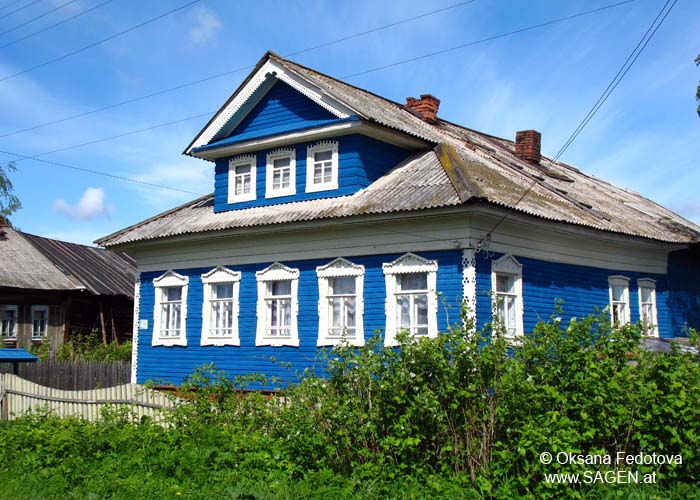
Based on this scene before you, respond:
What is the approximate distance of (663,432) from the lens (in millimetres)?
6738

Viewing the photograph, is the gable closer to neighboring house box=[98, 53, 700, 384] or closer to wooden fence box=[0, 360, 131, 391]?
neighboring house box=[98, 53, 700, 384]

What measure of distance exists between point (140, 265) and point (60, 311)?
10.1 metres

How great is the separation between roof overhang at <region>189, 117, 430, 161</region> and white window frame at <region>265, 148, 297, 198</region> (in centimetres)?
19

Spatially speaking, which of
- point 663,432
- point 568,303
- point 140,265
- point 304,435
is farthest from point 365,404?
point 140,265

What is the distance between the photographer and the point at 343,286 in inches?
597

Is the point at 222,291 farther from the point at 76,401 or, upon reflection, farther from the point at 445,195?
the point at 445,195

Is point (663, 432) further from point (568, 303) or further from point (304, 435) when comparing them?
point (568, 303)

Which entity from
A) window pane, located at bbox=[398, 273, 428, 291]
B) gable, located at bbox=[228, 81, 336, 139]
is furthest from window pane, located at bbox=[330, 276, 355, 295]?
gable, located at bbox=[228, 81, 336, 139]

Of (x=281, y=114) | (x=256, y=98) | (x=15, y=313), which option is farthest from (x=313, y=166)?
(x=15, y=313)

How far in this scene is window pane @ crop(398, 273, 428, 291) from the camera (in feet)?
46.1

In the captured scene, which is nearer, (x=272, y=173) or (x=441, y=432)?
(x=441, y=432)

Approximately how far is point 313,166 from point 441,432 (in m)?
9.77

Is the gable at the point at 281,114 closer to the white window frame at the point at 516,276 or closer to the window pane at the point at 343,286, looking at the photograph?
the window pane at the point at 343,286

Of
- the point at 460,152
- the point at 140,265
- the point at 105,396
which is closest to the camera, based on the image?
the point at 105,396
